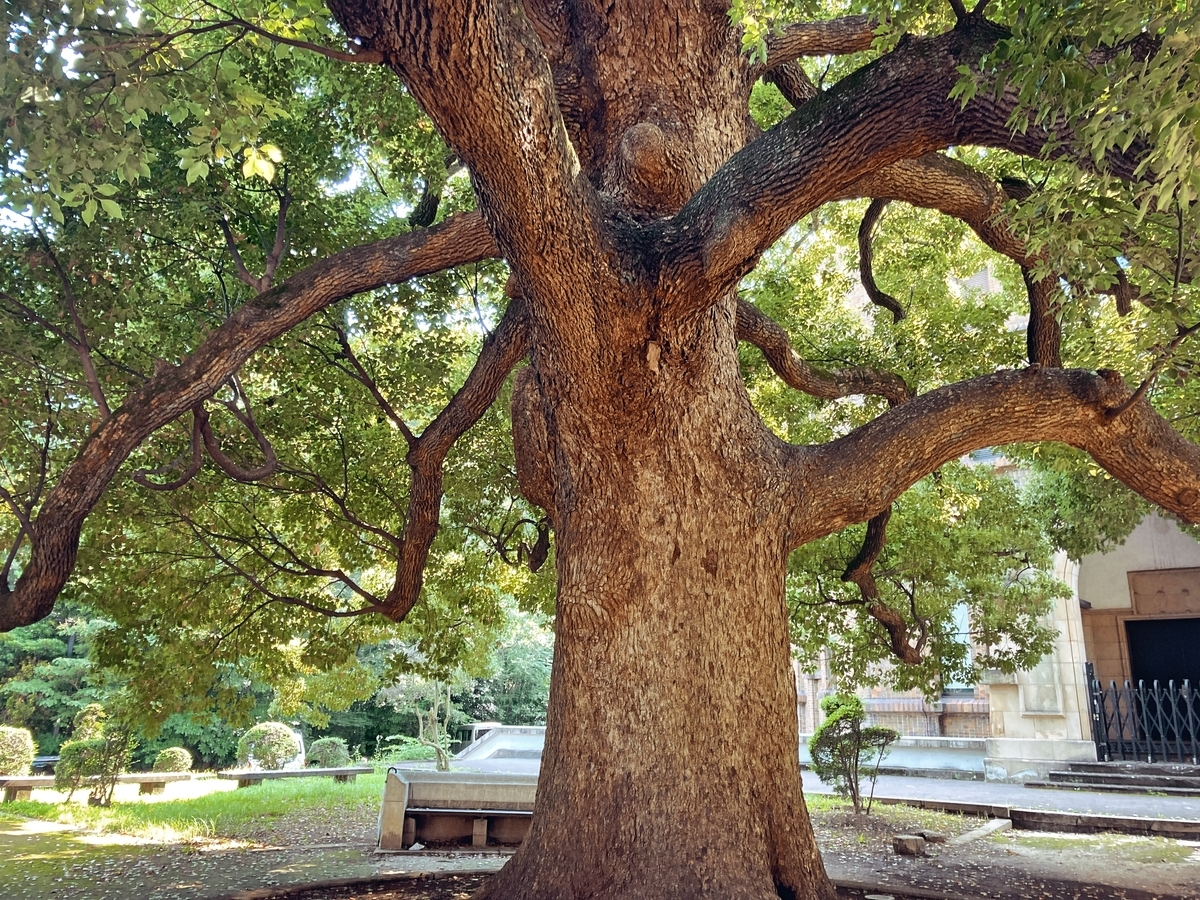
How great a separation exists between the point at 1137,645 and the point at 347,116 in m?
18.5

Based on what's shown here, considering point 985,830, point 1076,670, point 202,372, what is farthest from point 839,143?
point 1076,670

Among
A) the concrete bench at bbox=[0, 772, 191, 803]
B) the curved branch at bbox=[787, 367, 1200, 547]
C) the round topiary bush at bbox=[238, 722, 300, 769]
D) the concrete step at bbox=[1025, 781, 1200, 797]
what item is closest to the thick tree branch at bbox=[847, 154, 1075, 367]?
the curved branch at bbox=[787, 367, 1200, 547]

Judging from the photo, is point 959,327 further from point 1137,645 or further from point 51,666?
point 51,666

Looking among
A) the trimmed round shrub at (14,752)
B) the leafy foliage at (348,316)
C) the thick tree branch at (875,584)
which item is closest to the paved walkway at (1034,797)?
the leafy foliage at (348,316)

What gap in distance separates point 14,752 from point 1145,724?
2111cm

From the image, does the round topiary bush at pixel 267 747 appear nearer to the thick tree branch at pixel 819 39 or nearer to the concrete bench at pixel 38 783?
the concrete bench at pixel 38 783

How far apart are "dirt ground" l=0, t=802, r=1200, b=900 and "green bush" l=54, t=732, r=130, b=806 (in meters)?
2.00

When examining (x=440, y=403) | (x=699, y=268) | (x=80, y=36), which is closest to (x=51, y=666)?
(x=440, y=403)

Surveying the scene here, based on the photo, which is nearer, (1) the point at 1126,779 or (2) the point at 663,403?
(2) the point at 663,403

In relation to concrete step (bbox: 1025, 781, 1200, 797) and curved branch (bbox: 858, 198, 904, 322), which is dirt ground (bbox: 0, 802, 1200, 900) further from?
curved branch (bbox: 858, 198, 904, 322)

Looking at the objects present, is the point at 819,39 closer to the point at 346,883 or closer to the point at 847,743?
the point at 346,883

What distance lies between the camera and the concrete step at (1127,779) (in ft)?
42.3

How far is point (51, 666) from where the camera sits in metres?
21.6

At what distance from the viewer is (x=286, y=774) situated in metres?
17.5
